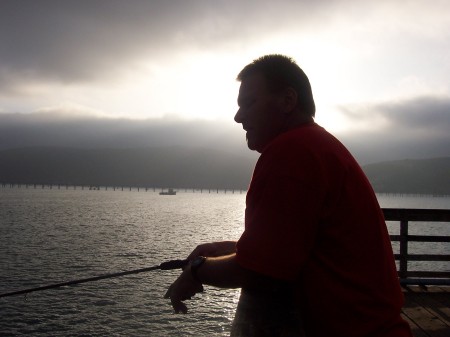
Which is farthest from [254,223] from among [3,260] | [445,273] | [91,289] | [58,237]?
[58,237]

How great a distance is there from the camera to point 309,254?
1699mm

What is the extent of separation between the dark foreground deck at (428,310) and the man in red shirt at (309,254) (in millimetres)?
4182

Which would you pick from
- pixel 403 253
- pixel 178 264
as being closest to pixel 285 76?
pixel 178 264

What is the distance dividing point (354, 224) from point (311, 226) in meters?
0.26

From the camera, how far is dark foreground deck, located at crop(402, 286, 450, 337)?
17.7 ft

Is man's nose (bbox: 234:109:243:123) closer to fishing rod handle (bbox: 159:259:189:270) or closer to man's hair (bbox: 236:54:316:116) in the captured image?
man's hair (bbox: 236:54:316:116)

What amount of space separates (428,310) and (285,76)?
572cm

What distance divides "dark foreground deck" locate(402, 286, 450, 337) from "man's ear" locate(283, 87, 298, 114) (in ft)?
14.7

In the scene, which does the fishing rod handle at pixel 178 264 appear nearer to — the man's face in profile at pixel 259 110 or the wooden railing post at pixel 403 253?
the man's face in profile at pixel 259 110

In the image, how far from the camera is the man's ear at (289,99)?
1966 millimetres

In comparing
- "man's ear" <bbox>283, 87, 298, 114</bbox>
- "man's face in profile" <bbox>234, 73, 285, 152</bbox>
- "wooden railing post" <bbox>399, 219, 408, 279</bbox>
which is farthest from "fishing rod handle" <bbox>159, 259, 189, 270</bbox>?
"wooden railing post" <bbox>399, 219, 408, 279</bbox>

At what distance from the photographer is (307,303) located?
1.79 meters

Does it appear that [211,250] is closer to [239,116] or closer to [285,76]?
[239,116]

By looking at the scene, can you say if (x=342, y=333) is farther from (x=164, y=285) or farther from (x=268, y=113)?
(x=164, y=285)
